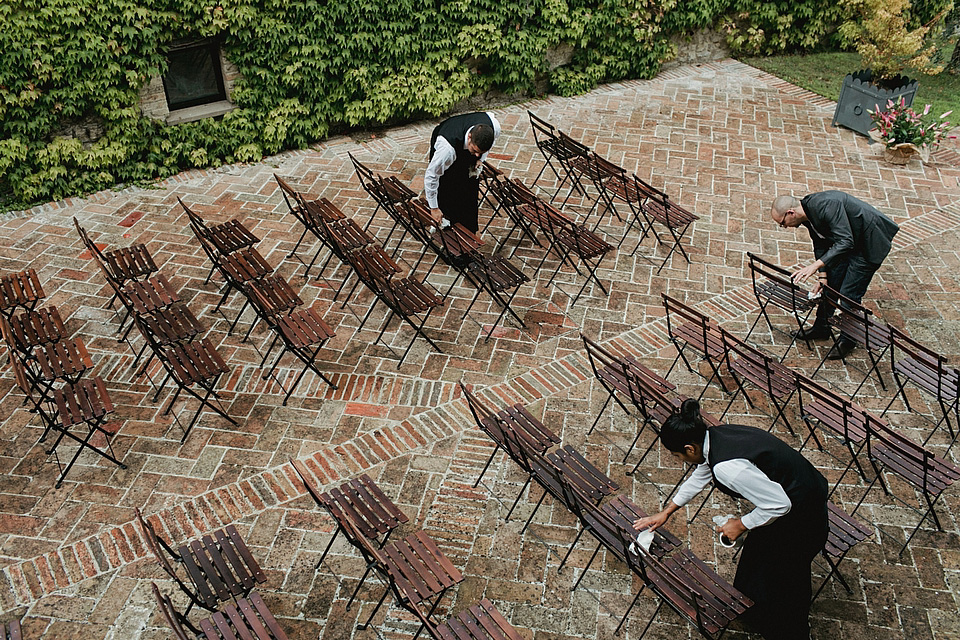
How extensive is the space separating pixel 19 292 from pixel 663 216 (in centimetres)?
549

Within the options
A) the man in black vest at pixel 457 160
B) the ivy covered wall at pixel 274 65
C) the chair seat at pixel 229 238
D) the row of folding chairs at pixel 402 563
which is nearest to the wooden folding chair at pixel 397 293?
the man in black vest at pixel 457 160

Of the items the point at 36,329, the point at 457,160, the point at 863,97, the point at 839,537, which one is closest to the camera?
the point at 839,537

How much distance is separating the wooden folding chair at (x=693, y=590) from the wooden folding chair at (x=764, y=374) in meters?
1.62

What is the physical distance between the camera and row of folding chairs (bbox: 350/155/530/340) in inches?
260

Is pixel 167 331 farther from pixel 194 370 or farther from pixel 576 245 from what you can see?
pixel 576 245

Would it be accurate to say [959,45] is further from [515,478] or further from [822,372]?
[515,478]

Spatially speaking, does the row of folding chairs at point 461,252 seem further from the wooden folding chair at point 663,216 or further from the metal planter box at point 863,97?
the metal planter box at point 863,97

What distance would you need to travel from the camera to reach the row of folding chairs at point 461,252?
Answer: 6.60m

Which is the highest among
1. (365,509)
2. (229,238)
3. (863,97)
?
(863,97)

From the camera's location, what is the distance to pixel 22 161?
8.29 meters

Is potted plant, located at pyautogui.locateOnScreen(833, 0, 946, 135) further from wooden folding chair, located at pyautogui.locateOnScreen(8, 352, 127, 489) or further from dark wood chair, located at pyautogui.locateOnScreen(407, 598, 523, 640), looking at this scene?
wooden folding chair, located at pyautogui.locateOnScreen(8, 352, 127, 489)

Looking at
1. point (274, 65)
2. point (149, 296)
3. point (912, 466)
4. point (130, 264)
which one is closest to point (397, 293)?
point (149, 296)

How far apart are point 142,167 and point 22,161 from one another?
1.14 m

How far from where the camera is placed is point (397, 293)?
20.8 feet
